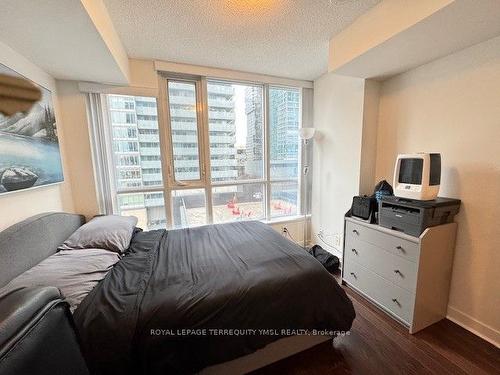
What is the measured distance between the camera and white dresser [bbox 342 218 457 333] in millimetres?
1701

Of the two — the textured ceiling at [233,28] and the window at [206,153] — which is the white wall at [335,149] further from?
the textured ceiling at [233,28]

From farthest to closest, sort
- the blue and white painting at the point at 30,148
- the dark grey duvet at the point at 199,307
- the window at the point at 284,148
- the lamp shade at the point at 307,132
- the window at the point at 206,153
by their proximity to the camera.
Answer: the window at the point at 284,148 < the lamp shade at the point at 307,132 < the window at the point at 206,153 < the blue and white painting at the point at 30,148 < the dark grey duvet at the point at 199,307

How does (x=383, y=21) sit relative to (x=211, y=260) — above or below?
above

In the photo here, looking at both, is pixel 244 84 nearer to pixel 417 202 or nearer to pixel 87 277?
pixel 417 202

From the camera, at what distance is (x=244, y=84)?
3.01m

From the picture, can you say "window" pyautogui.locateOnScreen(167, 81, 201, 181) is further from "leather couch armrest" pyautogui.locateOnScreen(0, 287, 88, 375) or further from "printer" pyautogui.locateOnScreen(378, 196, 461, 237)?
"leather couch armrest" pyautogui.locateOnScreen(0, 287, 88, 375)

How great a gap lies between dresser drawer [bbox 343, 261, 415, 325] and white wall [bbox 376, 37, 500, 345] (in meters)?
0.47

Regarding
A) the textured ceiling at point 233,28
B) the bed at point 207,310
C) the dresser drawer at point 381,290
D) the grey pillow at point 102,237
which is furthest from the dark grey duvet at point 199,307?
the textured ceiling at point 233,28

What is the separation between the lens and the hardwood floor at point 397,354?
4.81 feet

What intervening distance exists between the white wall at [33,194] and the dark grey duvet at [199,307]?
751 millimetres

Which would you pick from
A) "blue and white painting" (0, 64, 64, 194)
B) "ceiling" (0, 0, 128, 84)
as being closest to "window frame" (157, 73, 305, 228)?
"ceiling" (0, 0, 128, 84)

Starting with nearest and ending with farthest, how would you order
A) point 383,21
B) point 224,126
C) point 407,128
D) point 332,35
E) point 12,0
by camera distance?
point 12,0 < point 383,21 < point 332,35 < point 407,128 < point 224,126

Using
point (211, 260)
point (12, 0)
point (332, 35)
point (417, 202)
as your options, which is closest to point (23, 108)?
point (12, 0)

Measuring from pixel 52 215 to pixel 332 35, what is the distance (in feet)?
9.16
